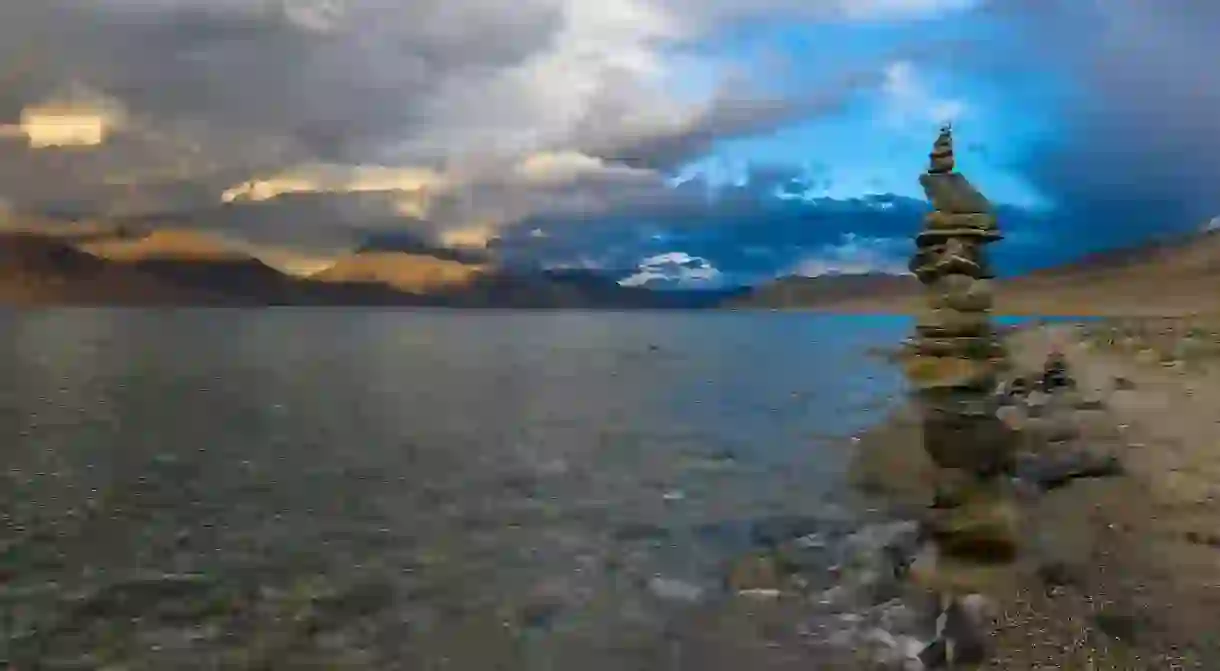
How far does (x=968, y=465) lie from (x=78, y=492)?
86.3 feet

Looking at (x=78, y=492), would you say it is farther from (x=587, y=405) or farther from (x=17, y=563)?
(x=587, y=405)

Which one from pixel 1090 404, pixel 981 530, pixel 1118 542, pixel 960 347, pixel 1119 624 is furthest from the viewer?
pixel 1090 404

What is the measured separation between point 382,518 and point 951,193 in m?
17.3

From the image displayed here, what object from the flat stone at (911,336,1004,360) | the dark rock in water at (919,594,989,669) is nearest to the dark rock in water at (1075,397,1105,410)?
the flat stone at (911,336,1004,360)

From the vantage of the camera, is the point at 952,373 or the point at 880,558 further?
the point at 880,558

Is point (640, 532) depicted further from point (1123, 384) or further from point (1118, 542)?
point (1123, 384)

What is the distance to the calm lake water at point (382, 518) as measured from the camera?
17.0 m

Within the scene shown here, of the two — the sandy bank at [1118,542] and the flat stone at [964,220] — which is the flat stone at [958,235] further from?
the sandy bank at [1118,542]

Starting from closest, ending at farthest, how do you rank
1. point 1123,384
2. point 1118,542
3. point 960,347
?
point 1118,542 < point 960,347 < point 1123,384

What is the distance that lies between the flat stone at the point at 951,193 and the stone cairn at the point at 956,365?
0.02 meters

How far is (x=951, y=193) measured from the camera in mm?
17969

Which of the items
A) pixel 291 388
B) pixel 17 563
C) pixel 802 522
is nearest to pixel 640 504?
pixel 802 522

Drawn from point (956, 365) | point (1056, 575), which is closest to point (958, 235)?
point (956, 365)

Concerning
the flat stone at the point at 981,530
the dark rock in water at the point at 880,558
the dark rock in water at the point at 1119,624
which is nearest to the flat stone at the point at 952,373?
the flat stone at the point at 981,530
